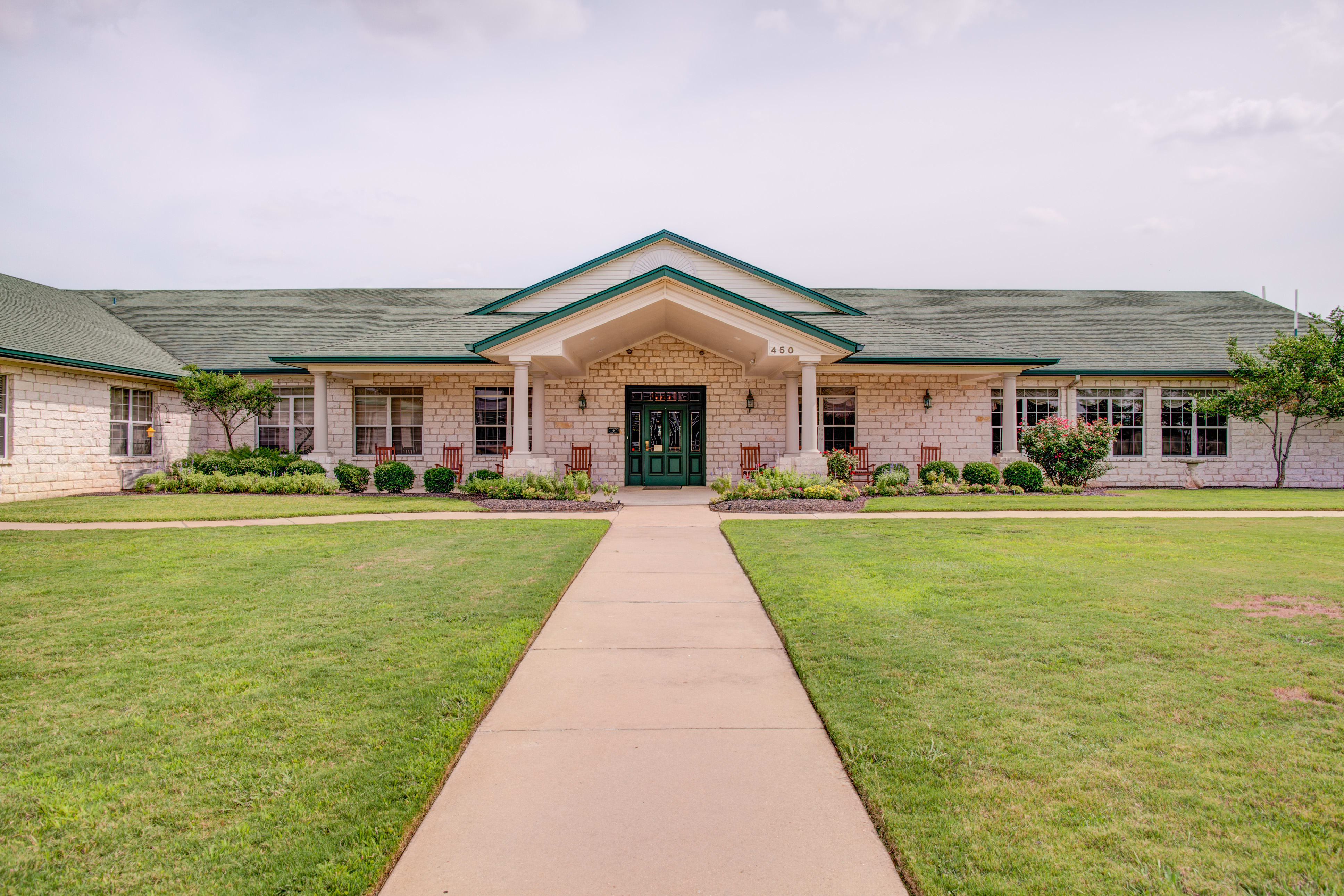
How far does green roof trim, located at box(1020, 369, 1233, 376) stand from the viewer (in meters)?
18.6

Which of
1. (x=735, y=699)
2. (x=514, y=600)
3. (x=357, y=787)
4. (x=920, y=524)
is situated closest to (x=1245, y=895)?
(x=735, y=699)

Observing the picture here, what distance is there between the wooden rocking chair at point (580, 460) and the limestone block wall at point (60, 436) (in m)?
10.3

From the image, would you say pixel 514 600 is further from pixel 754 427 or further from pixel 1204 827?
pixel 754 427

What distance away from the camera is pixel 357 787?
3.10m

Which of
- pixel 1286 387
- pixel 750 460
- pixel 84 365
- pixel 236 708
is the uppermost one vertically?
pixel 84 365

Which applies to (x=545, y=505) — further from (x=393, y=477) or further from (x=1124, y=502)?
(x=1124, y=502)

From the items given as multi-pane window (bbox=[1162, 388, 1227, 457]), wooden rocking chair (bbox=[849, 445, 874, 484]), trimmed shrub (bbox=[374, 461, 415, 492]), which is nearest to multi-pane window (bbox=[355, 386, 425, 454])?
trimmed shrub (bbox=[374, 461, 415, 492])

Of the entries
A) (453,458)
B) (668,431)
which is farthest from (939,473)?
(453,458)

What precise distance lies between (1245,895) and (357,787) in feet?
11.1

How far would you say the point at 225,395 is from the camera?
1697cm

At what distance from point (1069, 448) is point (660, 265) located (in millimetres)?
10850

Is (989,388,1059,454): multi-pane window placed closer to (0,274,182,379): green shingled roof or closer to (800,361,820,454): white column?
(800,361,820,454): white column

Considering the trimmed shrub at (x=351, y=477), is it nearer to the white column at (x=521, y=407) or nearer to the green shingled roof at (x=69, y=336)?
the white column at (x=521, y=407)

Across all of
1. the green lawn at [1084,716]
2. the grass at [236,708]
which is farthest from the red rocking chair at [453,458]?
the green lawn at [1084,716]
